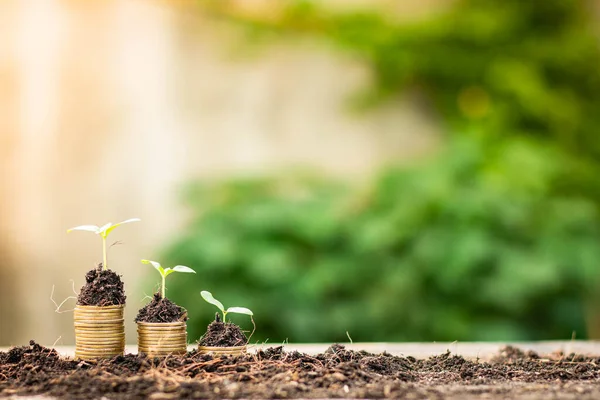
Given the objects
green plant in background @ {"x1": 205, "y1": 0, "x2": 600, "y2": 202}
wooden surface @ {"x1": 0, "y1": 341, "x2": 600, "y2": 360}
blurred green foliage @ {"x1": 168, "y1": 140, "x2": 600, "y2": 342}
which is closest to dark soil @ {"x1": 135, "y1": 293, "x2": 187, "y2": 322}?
wooden surface @ {"x1": 0, "y1": 341, "x2": 600, "y2": 360}

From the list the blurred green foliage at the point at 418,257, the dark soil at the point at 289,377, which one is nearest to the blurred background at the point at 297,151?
the blurred green foliage at the point at 418,257

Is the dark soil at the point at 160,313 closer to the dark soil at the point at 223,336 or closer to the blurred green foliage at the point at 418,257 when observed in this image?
the dark soil at the point at 223,336

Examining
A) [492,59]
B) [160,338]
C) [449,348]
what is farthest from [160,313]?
[492,59]

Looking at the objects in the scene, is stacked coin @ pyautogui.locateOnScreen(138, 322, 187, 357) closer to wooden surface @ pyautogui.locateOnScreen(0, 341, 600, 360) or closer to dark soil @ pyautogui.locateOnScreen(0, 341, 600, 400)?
dark soil @ pyautogui.locateOnScreen(0, 341, 600, 400)

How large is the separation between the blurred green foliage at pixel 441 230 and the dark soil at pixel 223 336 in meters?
2.08

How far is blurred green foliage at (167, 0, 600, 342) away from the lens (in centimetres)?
385

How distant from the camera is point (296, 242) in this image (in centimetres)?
420

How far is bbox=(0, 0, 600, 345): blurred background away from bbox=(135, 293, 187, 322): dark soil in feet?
7.16

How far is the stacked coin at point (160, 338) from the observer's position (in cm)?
170

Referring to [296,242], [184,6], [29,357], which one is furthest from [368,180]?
[29,357]

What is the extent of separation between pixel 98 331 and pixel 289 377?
50 centimetres

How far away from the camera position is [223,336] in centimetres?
176

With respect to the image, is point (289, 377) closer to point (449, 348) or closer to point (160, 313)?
point (160, 313)

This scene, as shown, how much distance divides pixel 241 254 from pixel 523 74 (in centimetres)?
217
